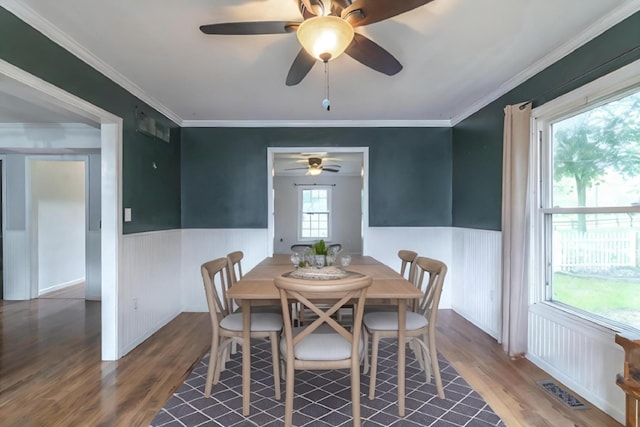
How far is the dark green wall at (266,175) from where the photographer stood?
4523 mm

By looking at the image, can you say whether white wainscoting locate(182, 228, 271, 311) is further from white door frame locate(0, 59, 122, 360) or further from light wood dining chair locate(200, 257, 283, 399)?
light wood dining chair locate(200, 257, 283, 399)

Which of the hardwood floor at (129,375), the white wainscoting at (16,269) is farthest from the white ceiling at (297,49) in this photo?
the white wainscoting at (16,269)

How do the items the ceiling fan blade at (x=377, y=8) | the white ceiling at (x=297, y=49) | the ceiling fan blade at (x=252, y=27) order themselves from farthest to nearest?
1. the white ceiling at (x=297, y=49)
2. the ceiling fan blade at (x=252, y=27)
3. the ceiling fan blade at (x=377, y=8)

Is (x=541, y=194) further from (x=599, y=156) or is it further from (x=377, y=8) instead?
(x=377, y=8)

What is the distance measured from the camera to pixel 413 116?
432 centimetres

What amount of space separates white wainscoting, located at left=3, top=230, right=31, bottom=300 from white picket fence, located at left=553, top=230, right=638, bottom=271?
21.5 feet

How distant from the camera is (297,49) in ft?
8.27

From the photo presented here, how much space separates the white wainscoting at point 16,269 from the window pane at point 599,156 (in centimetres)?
659

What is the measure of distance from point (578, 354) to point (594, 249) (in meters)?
0.71

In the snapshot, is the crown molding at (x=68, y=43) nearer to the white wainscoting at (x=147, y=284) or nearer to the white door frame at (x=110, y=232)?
the white door frame at (x=110, y=232)

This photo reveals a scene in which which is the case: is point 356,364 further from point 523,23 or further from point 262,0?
point 523,23

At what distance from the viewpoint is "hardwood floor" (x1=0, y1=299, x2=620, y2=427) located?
6.91ft

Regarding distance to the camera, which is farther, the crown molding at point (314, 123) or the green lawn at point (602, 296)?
the crown molding at point (314, 123)

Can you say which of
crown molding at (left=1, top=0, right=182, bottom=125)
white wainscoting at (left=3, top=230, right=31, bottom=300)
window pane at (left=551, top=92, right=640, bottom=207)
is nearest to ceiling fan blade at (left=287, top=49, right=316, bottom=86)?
crown molding at (left=1, top=0, right=182, bottom=125)
